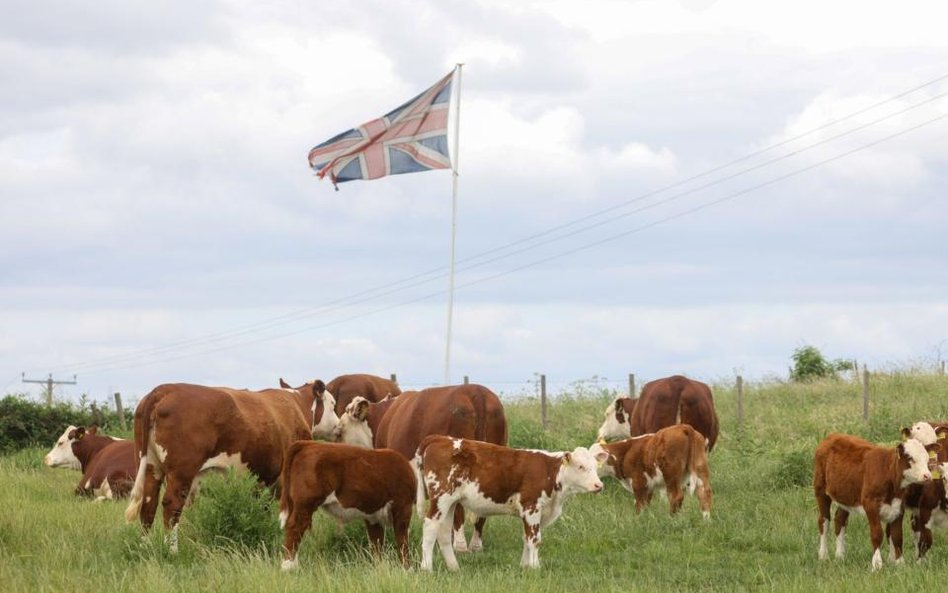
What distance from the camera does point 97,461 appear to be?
66.4 feet

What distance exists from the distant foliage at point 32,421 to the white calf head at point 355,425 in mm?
13131

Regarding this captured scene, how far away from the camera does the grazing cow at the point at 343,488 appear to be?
39.3ft

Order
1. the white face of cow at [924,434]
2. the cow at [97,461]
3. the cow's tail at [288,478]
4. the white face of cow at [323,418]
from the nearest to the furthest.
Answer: the cow's tail at [288,478], the white face of cow at [924,434], the white face of cow at [323,418], the cow at [97,461]

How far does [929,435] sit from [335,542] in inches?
273

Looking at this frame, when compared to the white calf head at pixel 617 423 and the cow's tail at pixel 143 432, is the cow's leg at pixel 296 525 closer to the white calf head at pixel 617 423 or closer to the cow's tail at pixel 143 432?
the cow's tail at pixel 143 432

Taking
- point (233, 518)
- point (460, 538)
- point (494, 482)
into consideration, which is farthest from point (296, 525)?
point (460, 538)

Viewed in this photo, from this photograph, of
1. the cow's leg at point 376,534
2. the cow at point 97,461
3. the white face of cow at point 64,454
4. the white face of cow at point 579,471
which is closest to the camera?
the white face of cow at point 579,471

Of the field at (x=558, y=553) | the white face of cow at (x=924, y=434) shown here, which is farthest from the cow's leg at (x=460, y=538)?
the white face of cow at (x=924, y=434)

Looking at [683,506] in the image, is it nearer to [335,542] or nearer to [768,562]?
[768,562]

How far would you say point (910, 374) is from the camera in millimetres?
35125

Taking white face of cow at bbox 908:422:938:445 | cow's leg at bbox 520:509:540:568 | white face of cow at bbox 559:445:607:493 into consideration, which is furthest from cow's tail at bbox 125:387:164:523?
white face of cow at bbox 908:422:938:445

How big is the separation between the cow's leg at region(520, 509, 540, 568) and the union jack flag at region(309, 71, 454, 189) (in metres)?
15.6

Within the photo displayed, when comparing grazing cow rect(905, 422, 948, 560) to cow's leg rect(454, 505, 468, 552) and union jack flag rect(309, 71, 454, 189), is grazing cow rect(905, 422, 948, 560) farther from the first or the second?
union jack flag rect(309, 71, 454, 189)

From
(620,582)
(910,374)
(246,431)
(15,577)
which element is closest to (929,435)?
(620,582)
